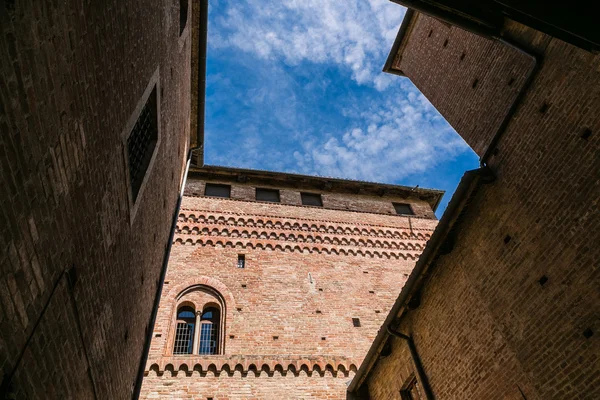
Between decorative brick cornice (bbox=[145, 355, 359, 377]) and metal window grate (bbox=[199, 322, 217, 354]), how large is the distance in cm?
74

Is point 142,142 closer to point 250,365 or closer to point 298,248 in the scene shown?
point 250,365

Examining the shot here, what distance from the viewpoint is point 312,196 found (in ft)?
55.6

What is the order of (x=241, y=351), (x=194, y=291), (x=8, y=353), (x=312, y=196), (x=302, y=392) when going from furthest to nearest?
(x=312, y=196)
(x=194, y=291)
(x=241, y=351)
(x=302, y=392)
(x=8, y=353)

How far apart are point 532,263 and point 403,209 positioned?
12.2 m

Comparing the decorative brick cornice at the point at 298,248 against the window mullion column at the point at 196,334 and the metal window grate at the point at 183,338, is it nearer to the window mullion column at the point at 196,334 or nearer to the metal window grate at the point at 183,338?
the window mullion column at the point at 196,334

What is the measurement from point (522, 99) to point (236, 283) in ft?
30.5

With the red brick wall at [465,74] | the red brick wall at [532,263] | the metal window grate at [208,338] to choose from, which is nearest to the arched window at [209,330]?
the metal window grate at [208,338]

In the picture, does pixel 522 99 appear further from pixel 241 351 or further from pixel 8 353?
pixel 241 351

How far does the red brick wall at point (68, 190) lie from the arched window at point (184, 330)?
5605 millimetres

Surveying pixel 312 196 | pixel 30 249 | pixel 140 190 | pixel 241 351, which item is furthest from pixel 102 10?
pixel 312 196

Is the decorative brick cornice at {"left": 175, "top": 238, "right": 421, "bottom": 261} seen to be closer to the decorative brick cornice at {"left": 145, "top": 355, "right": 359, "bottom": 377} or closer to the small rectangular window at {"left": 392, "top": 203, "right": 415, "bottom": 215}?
the small rectangular window at {"left": 392, "top": 203, "right": 415, "bottom": 215}

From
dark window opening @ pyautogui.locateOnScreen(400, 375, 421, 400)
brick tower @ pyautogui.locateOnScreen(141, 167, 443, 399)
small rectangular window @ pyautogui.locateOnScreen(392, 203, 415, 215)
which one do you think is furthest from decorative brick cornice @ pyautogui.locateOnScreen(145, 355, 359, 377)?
small rectangular window @ pyautogui.locateOnScreen(392, 203, 415, 215)

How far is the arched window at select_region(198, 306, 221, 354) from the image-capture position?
37.1ft

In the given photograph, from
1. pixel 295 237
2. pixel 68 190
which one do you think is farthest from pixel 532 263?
pixel 295 237
